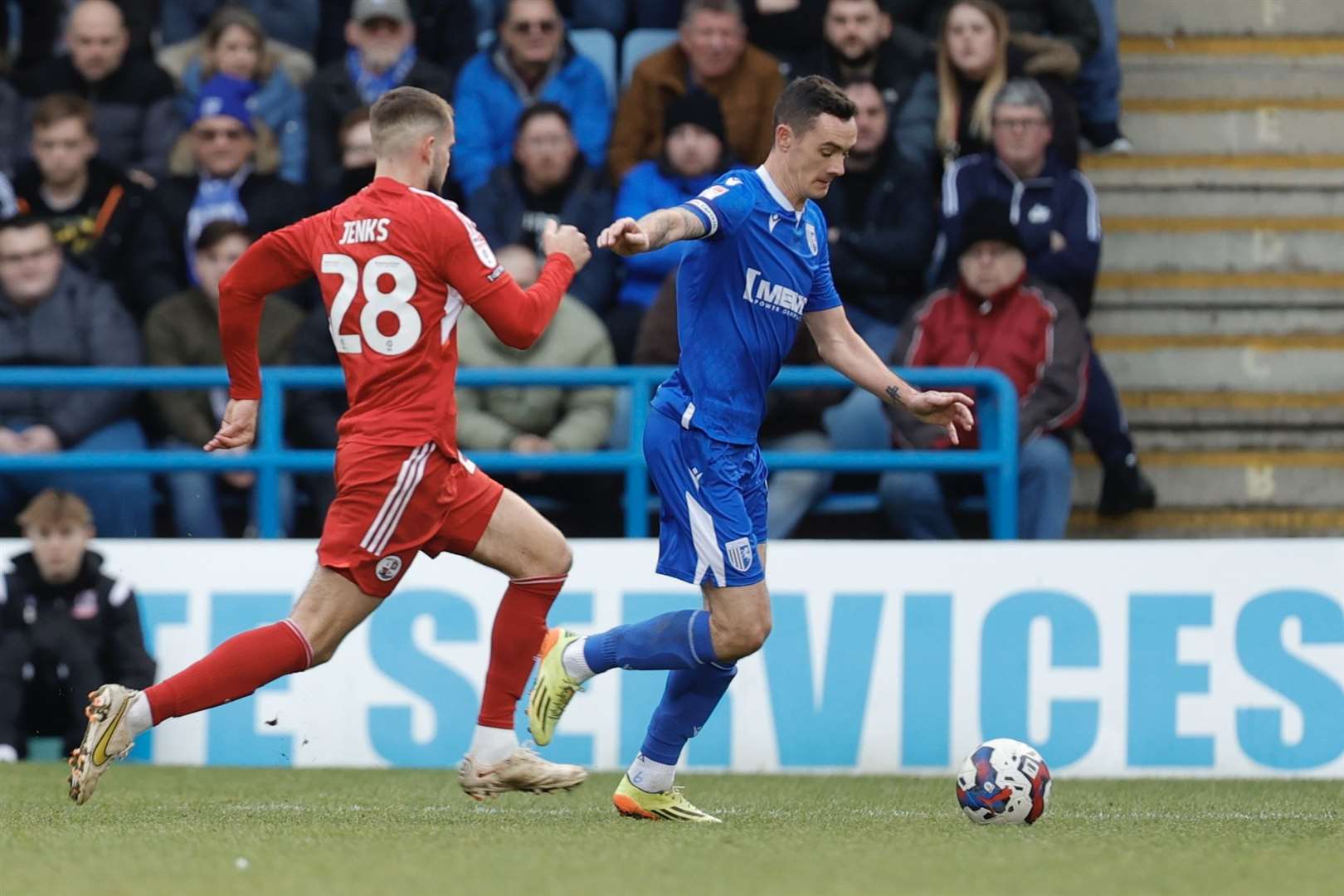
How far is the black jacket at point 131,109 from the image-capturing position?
12078 mm

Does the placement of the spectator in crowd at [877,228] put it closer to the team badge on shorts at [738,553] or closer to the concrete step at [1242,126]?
the concrete step at [1242,126]

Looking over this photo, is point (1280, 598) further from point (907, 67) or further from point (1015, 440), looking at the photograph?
point (907, 67)

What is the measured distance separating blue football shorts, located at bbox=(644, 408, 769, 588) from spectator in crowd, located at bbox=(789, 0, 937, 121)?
17.2 feet

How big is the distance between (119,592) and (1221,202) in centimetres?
673

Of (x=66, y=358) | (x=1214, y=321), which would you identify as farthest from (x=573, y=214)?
(x=1214, y=321)

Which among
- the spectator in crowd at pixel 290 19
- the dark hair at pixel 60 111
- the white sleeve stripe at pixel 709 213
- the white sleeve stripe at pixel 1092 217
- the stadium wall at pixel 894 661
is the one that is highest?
the spectator in crowd at pixel 290 19

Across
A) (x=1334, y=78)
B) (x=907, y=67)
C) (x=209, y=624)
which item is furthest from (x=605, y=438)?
(x=1334, y=78)

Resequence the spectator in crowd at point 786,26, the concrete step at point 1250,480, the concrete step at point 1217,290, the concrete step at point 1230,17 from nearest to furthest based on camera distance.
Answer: the concrete step at point 1250,480
the spectator in crowd at point 786,26
the concrete step at point 1217,290
the concrete step at point 1230,17

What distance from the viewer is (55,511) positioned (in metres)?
9.70

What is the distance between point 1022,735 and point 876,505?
157cm

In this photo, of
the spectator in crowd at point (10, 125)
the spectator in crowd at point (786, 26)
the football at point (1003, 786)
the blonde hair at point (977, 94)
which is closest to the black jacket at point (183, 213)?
the spectator in crowd at point (10, 125)

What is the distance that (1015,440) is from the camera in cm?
1001

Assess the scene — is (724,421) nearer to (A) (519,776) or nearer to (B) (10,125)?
(A) (519,776)

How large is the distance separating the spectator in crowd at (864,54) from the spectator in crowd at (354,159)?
2364 millimetres
